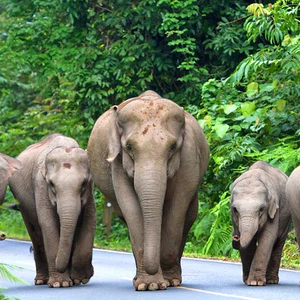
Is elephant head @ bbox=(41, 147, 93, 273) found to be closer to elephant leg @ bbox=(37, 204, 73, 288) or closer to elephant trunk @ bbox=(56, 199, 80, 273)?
elephant trunk @ bbox=(56, 199, 80, 273)

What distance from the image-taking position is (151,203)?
42.8 ft

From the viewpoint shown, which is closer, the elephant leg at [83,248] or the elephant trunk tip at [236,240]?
the elephant trunk tip at [236,240]

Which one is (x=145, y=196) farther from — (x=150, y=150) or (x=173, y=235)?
(x=173, y=235)

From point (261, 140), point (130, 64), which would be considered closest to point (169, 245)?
point (261, 140)

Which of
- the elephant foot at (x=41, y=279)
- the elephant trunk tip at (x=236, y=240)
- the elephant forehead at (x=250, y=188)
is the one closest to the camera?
the elephant trunk tip at (x=236, y=240)

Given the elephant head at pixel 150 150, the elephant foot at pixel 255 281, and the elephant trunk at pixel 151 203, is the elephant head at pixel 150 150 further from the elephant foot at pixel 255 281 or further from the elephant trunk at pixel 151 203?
the elephant foot at pixel 255 281

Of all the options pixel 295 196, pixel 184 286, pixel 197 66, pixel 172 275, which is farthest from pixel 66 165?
pixel 197 66

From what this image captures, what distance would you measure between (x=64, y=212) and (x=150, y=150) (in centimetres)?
157

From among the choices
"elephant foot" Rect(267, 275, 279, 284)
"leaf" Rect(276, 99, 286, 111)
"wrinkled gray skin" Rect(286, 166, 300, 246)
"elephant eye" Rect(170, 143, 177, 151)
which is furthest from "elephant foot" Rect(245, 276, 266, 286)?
"leaf" Rect(276, 99, 286, 111)

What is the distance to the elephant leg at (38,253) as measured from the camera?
15.5 m

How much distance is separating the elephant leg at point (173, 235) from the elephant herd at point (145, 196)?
1 centimetres

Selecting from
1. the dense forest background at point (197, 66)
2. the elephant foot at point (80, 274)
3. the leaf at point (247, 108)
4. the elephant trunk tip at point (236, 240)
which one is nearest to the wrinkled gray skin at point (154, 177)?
the elephant trunk tip at point (236, 240)

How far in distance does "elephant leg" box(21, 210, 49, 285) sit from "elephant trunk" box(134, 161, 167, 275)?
2.88m

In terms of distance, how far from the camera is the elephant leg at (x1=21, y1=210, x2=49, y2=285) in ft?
51.0
